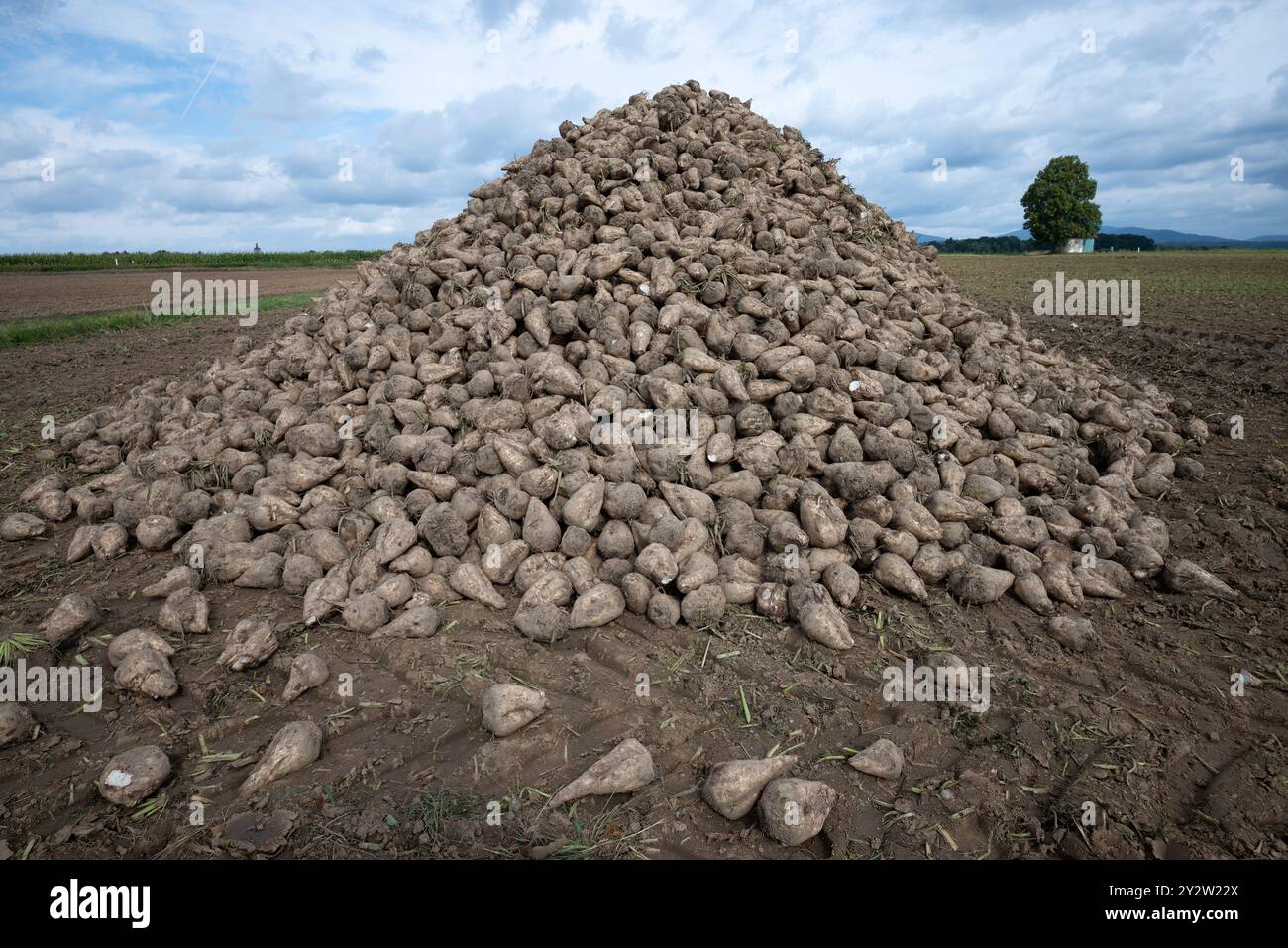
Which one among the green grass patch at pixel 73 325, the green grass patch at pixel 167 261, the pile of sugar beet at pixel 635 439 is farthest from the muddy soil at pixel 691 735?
the green grass patch at pixel 167 261

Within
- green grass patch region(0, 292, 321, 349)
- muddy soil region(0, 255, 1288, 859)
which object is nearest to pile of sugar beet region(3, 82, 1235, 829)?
muddy soil region(0, 255, 1288, 859)

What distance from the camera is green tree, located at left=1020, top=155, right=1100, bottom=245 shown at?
6041 cm

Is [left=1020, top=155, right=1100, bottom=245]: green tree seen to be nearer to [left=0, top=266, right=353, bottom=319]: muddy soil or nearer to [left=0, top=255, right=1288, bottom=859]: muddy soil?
[left=0, top=266, right=353, bottom=319]: muddy soil

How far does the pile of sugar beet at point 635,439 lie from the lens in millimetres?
4695

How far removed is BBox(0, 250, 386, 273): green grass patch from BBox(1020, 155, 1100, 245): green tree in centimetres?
5877

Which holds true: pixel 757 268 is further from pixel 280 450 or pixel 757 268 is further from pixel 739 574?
pixel 280 450

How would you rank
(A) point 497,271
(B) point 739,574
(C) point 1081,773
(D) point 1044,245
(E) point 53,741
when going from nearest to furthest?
(C) point 1081,773
(E) point 53,741
(B) point 739,574
(A) point 497,271
(D) point 1044,245

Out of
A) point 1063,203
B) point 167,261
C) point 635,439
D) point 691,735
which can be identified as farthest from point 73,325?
point 1063,203

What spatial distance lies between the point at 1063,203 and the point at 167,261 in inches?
2889

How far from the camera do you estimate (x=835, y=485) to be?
523 centimetres

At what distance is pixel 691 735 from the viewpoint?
3500 millimetres

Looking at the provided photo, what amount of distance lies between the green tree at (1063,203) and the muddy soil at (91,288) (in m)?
60.1
